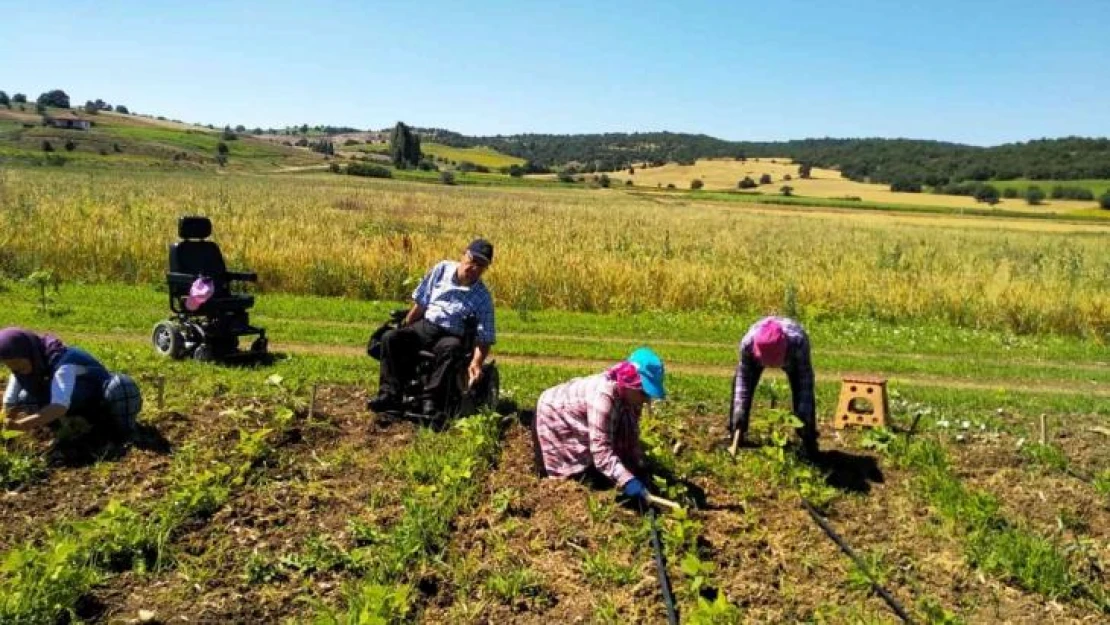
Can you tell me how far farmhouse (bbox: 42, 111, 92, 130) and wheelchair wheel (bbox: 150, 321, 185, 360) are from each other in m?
95.0

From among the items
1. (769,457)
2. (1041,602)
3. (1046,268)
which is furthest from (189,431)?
(1046,268)

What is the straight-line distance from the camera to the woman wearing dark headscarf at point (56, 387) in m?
6.10

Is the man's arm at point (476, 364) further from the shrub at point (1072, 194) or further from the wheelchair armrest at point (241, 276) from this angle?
the shrub at point (1072, 194)

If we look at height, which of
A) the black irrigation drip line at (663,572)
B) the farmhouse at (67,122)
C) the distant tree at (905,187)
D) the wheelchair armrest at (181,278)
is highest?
the farmhouse at (67,122)

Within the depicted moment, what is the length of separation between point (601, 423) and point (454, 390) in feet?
7.75

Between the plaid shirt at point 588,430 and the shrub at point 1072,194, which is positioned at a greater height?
the shrub at point 1072,194

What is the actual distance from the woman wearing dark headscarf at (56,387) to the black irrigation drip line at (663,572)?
13.6 ft

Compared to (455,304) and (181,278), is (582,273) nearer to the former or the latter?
(181,278)

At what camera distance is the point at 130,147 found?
264 feet

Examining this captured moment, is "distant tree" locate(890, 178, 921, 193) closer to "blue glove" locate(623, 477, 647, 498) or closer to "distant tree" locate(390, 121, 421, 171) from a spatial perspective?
"distant tree" locate(390, 121, 421, 171)

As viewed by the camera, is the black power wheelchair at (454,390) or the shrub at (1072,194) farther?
the shrub at (1072,194)

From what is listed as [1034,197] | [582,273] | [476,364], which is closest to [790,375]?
[476,364]

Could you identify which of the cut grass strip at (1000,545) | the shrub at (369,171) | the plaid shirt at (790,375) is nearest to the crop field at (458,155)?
the shrub at (369,171)

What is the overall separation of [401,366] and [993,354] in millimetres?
10021
